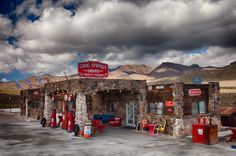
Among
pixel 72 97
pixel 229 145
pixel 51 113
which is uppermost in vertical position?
pixel 72 97

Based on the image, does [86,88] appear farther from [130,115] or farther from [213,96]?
[213,96]

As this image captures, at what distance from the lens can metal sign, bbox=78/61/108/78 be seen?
1955 cm

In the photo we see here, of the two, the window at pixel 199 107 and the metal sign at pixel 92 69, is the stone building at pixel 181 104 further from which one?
the metal sign at pixel 92 69

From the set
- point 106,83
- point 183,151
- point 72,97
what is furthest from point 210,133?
point 72,97

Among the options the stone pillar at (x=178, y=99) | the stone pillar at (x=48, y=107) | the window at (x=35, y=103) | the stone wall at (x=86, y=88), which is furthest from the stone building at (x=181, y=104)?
the window at (x=35, y=103)

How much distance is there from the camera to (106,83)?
790 inches

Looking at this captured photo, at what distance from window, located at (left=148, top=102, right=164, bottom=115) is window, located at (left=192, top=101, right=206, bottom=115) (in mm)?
2535

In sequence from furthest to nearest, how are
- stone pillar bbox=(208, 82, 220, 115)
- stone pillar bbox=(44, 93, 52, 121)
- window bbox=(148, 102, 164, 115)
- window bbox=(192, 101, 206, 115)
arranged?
1. stone pillar bbox=(44, 93, 52, 121)
2. stone pillar bbox=(208, 82, 220, 115)
3. window bbox=(148, 102, 164, 115)
4. window bbox=(192, 101, 206, 115)

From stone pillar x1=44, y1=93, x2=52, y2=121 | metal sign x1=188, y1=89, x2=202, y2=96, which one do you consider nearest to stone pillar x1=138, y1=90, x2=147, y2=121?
metal sign x1=188, y1=89, x2=202, y2=96

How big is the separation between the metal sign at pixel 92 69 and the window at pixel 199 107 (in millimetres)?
7636

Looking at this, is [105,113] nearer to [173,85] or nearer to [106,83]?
[106,83]

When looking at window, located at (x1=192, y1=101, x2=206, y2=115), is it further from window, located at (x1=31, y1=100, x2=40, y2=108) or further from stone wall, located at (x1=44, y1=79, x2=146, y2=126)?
window, located at (x1=31, y1=100, x2=40, y2=108)

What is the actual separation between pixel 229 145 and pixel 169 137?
4.17m

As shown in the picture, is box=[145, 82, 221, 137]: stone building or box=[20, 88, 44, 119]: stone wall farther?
box=[20, 88, 44, 119]: stone wall
